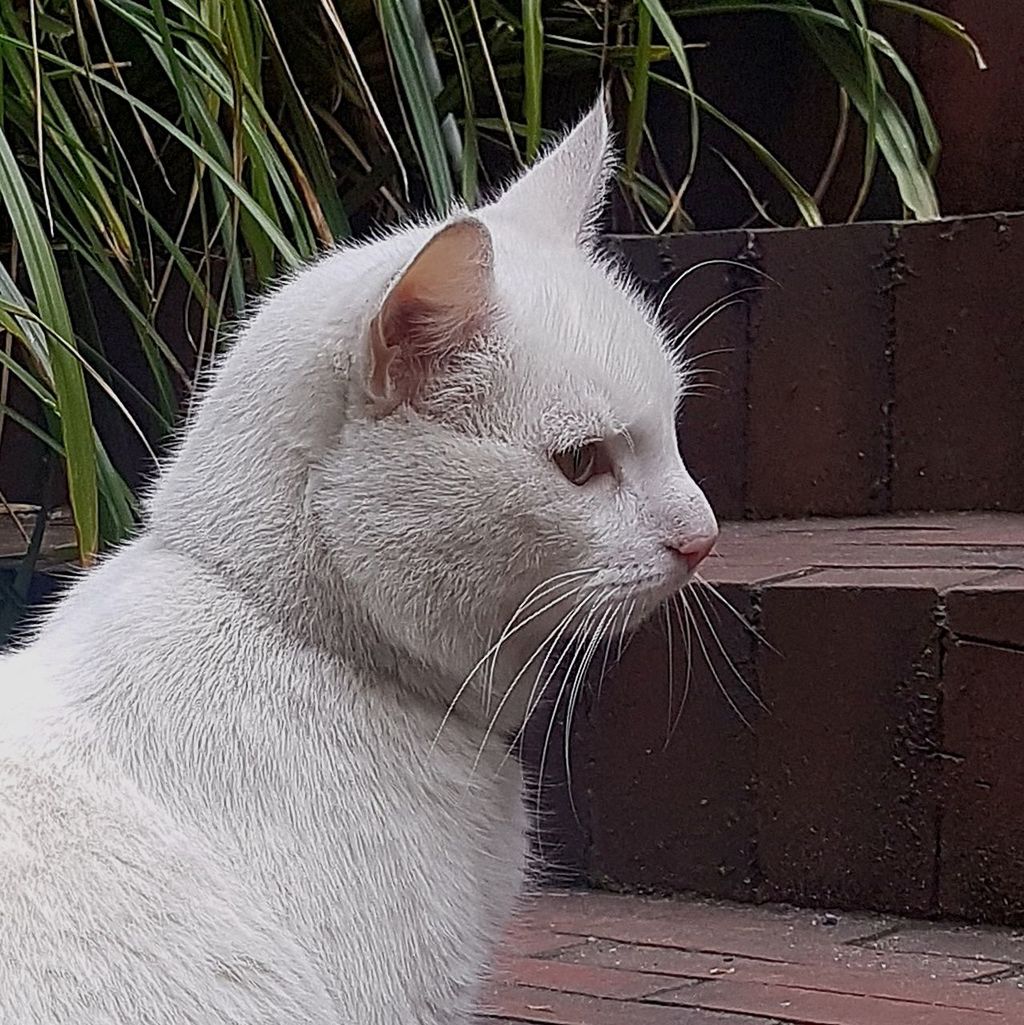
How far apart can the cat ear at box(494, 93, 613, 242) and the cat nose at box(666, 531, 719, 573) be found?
0.22 meters

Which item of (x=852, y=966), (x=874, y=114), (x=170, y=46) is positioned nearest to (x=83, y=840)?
(x=852, y=966)

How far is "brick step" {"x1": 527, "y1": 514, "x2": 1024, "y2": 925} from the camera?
144cm

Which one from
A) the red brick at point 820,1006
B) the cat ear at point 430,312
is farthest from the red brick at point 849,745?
the cat ear at point 430,312

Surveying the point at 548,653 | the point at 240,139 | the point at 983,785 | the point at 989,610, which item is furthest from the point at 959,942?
the point at 240,139

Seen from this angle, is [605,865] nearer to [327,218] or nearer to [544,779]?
[544,779]

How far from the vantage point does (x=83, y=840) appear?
2.99 feet

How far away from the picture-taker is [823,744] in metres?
1.50

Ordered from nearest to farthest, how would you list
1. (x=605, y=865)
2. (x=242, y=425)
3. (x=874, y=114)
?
1. (x=242, y=425)
2. (x=605, y=865)
3. (x=874, y=114)

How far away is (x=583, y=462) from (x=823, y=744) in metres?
0.61

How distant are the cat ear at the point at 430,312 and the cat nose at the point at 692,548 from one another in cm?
16

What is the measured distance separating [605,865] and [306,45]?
1001 mm

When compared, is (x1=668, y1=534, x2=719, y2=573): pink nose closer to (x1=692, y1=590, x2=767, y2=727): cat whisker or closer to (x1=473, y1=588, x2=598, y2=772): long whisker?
(x1=473, y1=588, x2=598, y2=772): long whisker

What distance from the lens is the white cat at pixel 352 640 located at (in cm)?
91

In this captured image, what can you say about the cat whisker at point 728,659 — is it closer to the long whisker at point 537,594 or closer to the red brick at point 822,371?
the red brick at point 822,371
